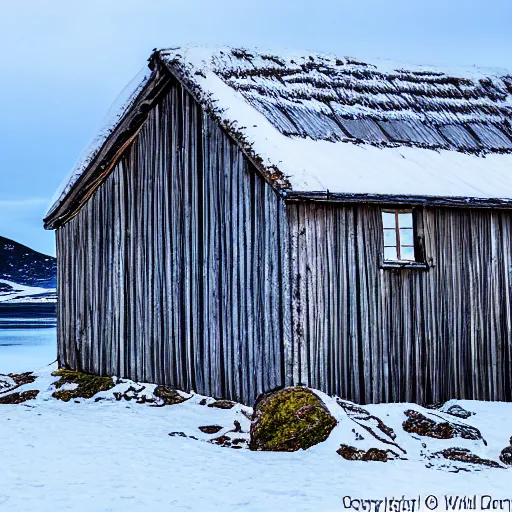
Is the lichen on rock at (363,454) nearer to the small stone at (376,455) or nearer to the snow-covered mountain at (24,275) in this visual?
the small stone at (376,455)

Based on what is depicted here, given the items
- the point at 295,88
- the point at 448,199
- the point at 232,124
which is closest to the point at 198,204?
the point at 232,124

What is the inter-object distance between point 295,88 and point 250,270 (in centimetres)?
372

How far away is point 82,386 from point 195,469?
6408 millimetres

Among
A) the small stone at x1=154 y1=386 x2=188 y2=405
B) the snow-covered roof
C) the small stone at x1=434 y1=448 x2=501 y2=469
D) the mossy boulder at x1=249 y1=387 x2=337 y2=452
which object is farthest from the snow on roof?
the small stone at x1=154 y1=386 x2=188 y2=405

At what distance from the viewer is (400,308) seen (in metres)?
13.0

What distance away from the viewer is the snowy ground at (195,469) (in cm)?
838

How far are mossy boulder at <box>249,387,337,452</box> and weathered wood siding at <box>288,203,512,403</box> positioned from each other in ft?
3.92

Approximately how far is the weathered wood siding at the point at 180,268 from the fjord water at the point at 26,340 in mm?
6295

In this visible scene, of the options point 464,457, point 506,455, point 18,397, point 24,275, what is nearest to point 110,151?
point 18,397

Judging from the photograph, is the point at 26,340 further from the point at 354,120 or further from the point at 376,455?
the point at 376,455

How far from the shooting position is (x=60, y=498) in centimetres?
848

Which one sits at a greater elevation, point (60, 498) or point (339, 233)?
point (339, 233)

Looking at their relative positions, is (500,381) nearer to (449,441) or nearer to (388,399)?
(388,399)

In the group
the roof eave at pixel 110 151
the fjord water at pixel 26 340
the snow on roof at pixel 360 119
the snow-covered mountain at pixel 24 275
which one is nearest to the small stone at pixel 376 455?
the snow on roof at pixel 360 119
